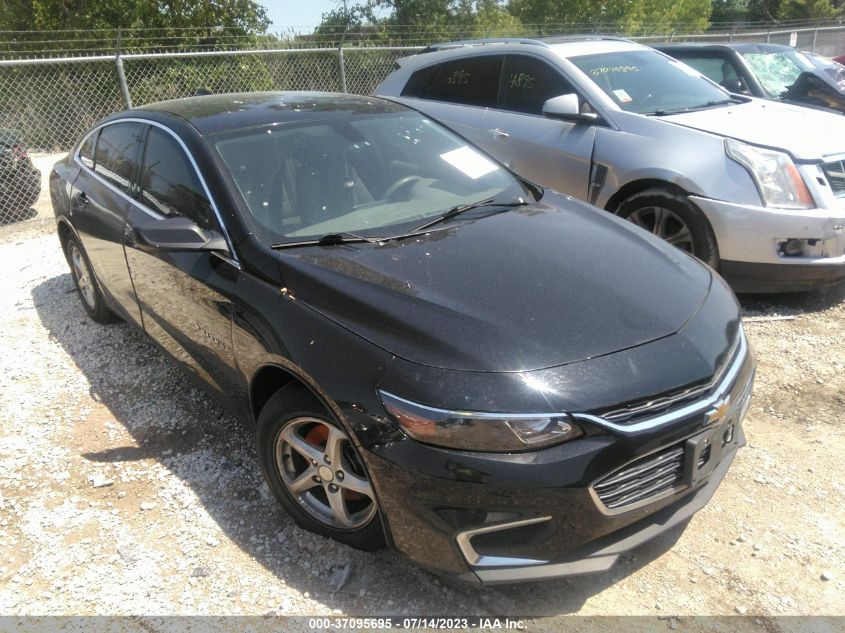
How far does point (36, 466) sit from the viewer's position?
350 centimetres

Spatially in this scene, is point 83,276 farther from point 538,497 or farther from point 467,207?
point 538,497

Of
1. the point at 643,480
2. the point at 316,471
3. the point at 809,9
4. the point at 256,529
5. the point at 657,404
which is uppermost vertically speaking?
the point at 809,9

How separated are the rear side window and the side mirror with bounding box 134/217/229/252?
12.0ft

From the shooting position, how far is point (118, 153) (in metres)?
4.18

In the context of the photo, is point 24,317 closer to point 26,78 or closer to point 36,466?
point 36,466

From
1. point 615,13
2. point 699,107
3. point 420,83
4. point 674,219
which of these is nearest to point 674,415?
point 674,219

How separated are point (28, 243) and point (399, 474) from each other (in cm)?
708

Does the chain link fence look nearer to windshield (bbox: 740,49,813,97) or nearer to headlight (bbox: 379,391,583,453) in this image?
windshield (bbox: 740,49,813,97)

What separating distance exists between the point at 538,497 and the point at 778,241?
310 cm

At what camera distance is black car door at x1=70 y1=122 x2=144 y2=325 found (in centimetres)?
398

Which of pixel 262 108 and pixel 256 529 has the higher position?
pixel 262 108

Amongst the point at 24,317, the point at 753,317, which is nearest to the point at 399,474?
the point at 753,317

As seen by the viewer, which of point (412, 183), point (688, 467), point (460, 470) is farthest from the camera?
point (412, 183)

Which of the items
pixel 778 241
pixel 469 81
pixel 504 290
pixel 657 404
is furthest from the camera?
pixel 469 81
